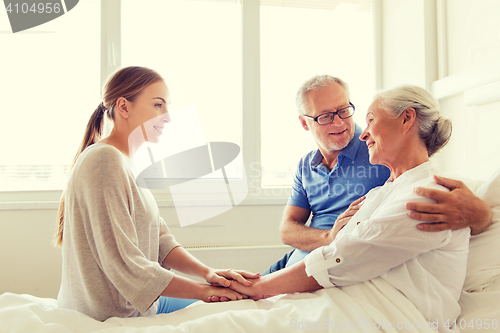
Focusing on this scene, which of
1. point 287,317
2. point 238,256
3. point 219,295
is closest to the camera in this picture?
point 287,317

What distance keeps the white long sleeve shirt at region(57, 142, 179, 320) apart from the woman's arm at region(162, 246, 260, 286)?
0.21m

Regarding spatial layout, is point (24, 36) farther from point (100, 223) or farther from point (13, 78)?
point (100, 223)

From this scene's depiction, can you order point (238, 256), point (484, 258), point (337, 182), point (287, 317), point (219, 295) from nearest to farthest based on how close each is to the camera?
point (287, 317) → point (484, 258) → point (219, 295) → point (337, 182) → point (238, 256)

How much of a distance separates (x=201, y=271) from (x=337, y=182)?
29.6 inches

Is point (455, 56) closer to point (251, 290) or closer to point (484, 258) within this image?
point (484, 258)

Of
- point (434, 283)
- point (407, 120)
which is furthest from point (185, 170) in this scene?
point (434, 283)

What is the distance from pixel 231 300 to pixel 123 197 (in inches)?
18.9

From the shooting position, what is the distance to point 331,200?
160 cm

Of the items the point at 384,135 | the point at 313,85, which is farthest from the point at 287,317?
the point at 313,85

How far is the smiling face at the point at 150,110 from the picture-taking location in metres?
1.17

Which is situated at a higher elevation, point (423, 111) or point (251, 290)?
point (423, 111)

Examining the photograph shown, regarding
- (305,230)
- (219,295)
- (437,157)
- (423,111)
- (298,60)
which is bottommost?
(219,295)

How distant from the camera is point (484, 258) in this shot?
3.12 feet

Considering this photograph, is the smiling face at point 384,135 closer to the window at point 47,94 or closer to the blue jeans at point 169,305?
the blue jeans at point 169,305
